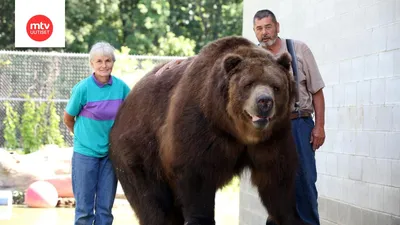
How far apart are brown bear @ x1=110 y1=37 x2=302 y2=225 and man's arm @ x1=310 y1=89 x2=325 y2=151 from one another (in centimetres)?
64

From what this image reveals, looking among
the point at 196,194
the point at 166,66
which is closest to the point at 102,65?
the point at 166,66

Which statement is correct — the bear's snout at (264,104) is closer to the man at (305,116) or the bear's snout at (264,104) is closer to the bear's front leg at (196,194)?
the bear's front leg at (196,194)

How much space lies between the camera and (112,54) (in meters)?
8.52

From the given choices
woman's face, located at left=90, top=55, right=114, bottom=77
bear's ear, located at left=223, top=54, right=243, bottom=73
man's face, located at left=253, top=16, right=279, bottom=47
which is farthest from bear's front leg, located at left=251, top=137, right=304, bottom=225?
woman's face, located at left=90, top=55, right=114, bottom=77

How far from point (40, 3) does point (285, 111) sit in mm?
6392

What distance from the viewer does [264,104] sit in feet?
21.8

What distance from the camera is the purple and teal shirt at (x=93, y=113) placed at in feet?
27.9

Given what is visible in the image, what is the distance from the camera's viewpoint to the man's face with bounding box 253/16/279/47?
7.70 metres

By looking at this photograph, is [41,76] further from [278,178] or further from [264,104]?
[264,104]

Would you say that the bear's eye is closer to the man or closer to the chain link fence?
the man

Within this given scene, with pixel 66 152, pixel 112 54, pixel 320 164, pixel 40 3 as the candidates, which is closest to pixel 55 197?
pixel 66 152

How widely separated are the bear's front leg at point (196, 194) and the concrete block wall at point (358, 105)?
1.95 m

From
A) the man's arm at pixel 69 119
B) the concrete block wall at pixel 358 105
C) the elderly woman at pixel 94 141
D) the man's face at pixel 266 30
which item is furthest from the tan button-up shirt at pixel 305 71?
the man's arm at pixel 69 119

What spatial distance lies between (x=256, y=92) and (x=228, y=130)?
475 millimetres
